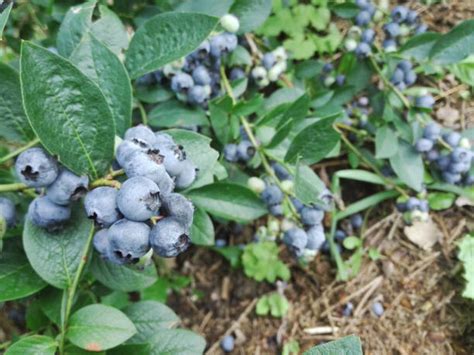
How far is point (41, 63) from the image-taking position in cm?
110

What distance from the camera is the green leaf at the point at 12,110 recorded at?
4.48 feet

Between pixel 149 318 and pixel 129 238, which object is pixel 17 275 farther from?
pixel 129 238

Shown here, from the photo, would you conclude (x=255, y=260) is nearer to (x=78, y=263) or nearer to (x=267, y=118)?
(x=267, y=118)

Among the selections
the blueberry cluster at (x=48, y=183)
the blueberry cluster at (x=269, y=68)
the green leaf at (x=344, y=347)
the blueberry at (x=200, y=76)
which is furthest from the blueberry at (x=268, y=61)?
the green leaf at (x=344, y=347)

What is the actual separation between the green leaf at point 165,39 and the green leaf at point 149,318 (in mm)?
745

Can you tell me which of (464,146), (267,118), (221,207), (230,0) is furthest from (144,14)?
(464,146)

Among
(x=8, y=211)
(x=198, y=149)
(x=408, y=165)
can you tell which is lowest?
(x=408, y=165)

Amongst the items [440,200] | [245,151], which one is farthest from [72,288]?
[440,200]

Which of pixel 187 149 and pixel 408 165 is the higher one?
pixel 187 149

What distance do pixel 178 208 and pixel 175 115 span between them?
0.93m

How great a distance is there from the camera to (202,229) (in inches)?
65.5

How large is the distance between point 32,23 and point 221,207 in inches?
59.0

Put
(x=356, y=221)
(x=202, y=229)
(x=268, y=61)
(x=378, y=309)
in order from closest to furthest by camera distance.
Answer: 1. (x=202, y=229)
2. (x=268, y=61)
3. (x=378, y=309)
4. (x=356, y=221)

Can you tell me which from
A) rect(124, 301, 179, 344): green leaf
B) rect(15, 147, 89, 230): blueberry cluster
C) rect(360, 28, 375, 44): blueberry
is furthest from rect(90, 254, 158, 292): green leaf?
rect(360, 28, 375, 44): blueberry
